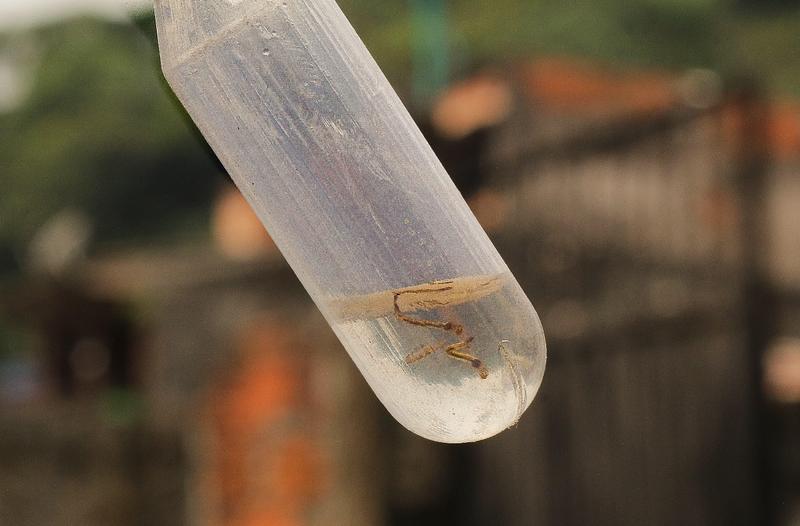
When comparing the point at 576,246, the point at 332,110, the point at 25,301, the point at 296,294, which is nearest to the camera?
the point at 332,110

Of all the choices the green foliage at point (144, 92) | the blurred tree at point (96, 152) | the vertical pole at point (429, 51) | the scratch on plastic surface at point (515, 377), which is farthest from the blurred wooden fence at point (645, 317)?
the blurred tree at point (96, 152)

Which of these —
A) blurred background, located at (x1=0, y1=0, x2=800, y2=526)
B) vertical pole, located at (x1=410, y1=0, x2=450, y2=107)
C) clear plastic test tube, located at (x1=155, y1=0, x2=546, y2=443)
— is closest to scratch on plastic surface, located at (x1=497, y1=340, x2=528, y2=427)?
clear plastic test tube, located at (x1=155, y1=0, x2=546, y2=443)

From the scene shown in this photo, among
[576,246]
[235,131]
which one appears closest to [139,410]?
[576,246]

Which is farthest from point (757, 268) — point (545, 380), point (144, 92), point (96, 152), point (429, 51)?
point (96, 152)

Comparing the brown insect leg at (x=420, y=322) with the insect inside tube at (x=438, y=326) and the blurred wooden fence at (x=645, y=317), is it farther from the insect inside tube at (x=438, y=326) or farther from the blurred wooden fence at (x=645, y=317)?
the blurred wooden fence at (x=645, y=317)

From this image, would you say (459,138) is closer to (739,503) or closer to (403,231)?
(739,503)

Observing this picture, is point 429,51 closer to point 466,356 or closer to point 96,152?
point 466,356

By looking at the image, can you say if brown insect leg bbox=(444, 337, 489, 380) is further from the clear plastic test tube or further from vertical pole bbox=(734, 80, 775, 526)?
vertical pole bbox=(734, 80, 775, 526)
